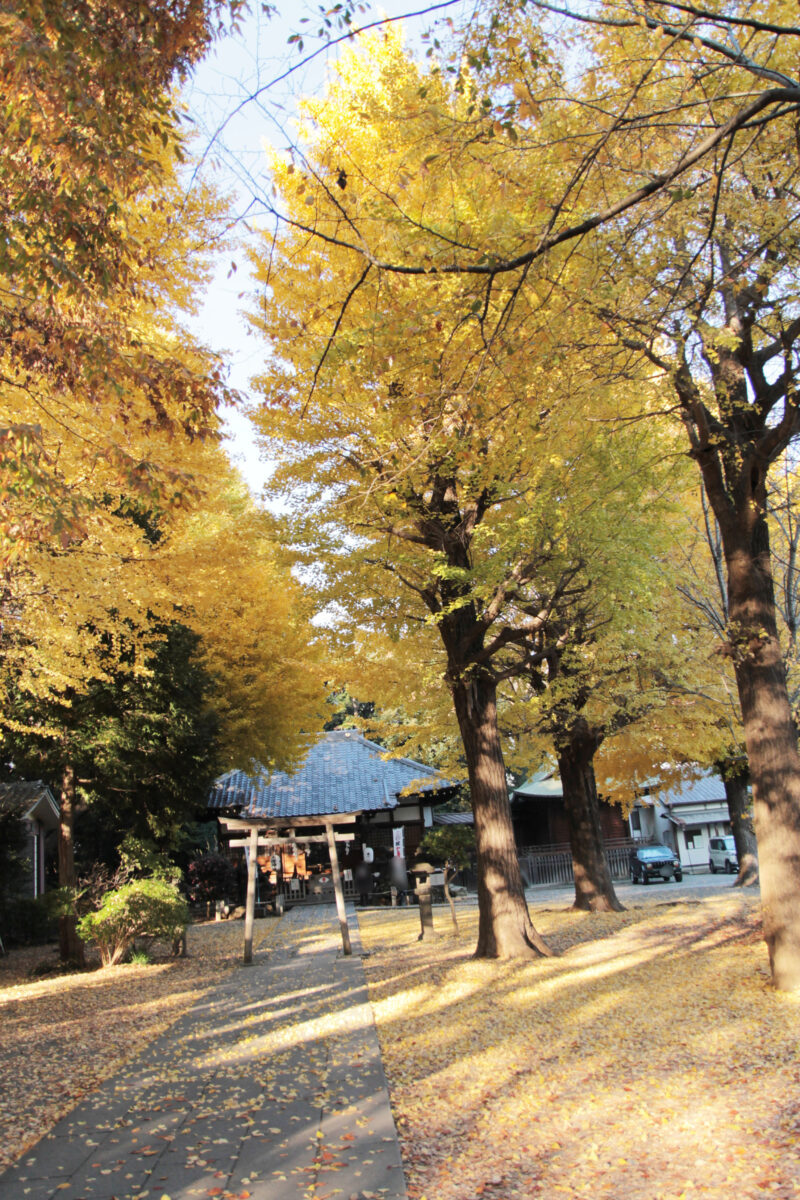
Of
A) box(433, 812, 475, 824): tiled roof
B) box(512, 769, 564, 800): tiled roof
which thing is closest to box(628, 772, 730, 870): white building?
box(512, 769, 564, 800): tiled roof

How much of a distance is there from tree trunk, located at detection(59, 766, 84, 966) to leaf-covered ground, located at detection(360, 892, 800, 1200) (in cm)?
606

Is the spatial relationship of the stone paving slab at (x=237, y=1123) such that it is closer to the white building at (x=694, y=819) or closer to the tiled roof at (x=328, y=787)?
the tiled roof at (x=328, y=787)

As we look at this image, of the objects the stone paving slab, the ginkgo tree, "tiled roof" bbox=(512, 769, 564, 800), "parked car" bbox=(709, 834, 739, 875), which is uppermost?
the ginkgo tree

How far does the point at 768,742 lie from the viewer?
24.6 feet

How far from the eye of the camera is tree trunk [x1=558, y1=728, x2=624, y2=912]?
15.6 metres

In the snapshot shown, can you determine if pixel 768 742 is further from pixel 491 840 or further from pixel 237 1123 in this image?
pixel 237 1123

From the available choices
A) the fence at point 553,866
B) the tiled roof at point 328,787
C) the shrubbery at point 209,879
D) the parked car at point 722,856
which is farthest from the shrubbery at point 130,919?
the parked car at point 722,856

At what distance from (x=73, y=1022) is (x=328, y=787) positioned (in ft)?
60.2

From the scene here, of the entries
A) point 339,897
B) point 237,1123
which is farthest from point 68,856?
point 237,1123

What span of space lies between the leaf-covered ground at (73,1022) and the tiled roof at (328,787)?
10018mm

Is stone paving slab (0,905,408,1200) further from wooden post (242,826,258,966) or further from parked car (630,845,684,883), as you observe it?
parked car (630,845,684,883)

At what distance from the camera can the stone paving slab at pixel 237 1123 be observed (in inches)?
153

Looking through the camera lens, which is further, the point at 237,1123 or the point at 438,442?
the point at 438,442

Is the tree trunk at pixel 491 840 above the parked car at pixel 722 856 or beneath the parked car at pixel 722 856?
above
